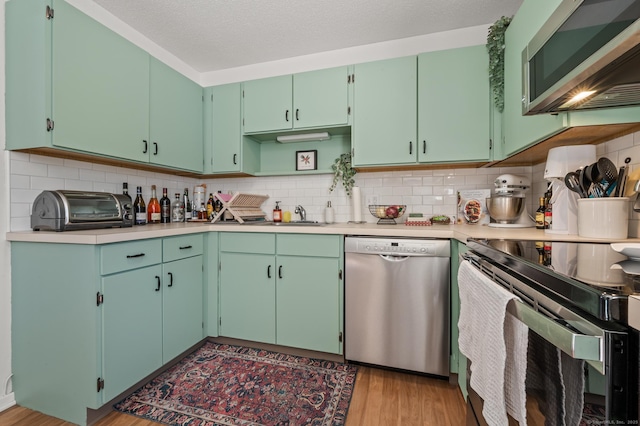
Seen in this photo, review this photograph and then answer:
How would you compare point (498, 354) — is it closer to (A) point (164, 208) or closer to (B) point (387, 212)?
(B) point (387, 212)

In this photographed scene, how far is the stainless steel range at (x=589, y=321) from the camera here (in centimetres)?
43

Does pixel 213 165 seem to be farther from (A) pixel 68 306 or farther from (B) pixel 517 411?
(B) pixel 517 411

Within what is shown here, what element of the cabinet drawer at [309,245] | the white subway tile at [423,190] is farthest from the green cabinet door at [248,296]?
the white subway tile at [423,190]

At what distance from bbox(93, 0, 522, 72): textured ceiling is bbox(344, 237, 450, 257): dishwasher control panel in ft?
5.37

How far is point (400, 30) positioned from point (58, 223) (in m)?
2.68

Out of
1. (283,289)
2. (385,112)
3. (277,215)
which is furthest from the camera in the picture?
(277,215)

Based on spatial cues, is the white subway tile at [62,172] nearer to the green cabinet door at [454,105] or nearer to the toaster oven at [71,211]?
the toaster oven at [71,211]

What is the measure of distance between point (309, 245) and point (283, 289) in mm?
389

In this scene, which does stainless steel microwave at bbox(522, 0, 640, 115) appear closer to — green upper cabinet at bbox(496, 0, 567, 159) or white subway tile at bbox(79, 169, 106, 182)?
green upper cabinet at bbox(496, 0, 567, 159)

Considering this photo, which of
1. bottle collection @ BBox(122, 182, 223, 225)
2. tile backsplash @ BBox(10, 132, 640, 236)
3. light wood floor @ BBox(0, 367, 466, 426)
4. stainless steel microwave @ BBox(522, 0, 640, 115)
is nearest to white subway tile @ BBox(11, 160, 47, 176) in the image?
tile backsplash @ BBox(10, 132, 640, 236)

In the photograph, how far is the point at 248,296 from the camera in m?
2.17

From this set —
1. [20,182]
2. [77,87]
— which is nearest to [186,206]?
[20,182]

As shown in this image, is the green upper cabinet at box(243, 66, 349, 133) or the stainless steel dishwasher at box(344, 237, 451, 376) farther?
the green upper cabinet at box(243, 66, 349, 133)

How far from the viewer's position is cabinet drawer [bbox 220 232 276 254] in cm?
210
